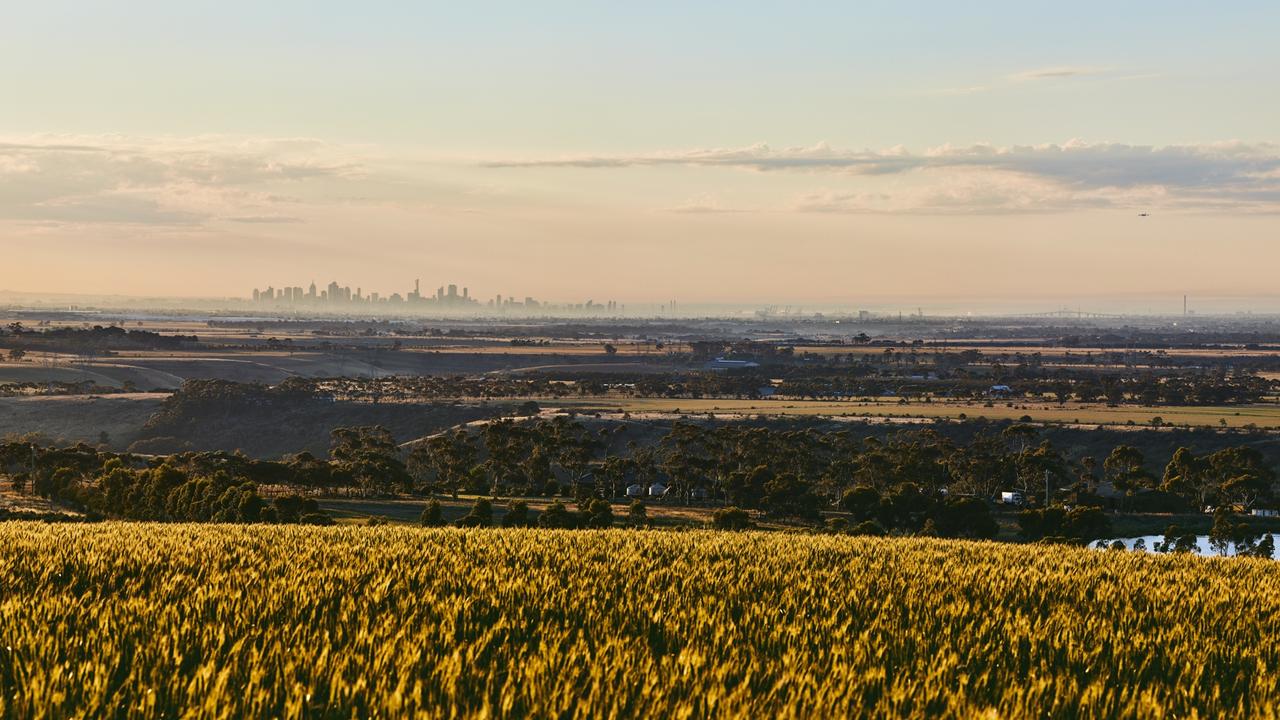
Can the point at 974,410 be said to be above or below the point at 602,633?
below

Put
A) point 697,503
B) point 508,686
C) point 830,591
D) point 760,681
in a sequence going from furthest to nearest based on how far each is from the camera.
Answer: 1. point 697,503
2. point 830,591
3. point 760,681
4. point 508,686

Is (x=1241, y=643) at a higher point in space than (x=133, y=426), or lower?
higher

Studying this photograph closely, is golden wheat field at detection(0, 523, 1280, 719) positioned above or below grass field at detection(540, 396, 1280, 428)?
above

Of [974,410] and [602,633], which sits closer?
[602,633]

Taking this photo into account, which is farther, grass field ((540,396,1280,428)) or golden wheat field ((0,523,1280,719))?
grass field ((540,396,1280,428))

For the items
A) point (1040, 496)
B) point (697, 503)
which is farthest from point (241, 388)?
point (1040, 496)

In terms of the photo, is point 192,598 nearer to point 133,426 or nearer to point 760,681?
point 760,681
